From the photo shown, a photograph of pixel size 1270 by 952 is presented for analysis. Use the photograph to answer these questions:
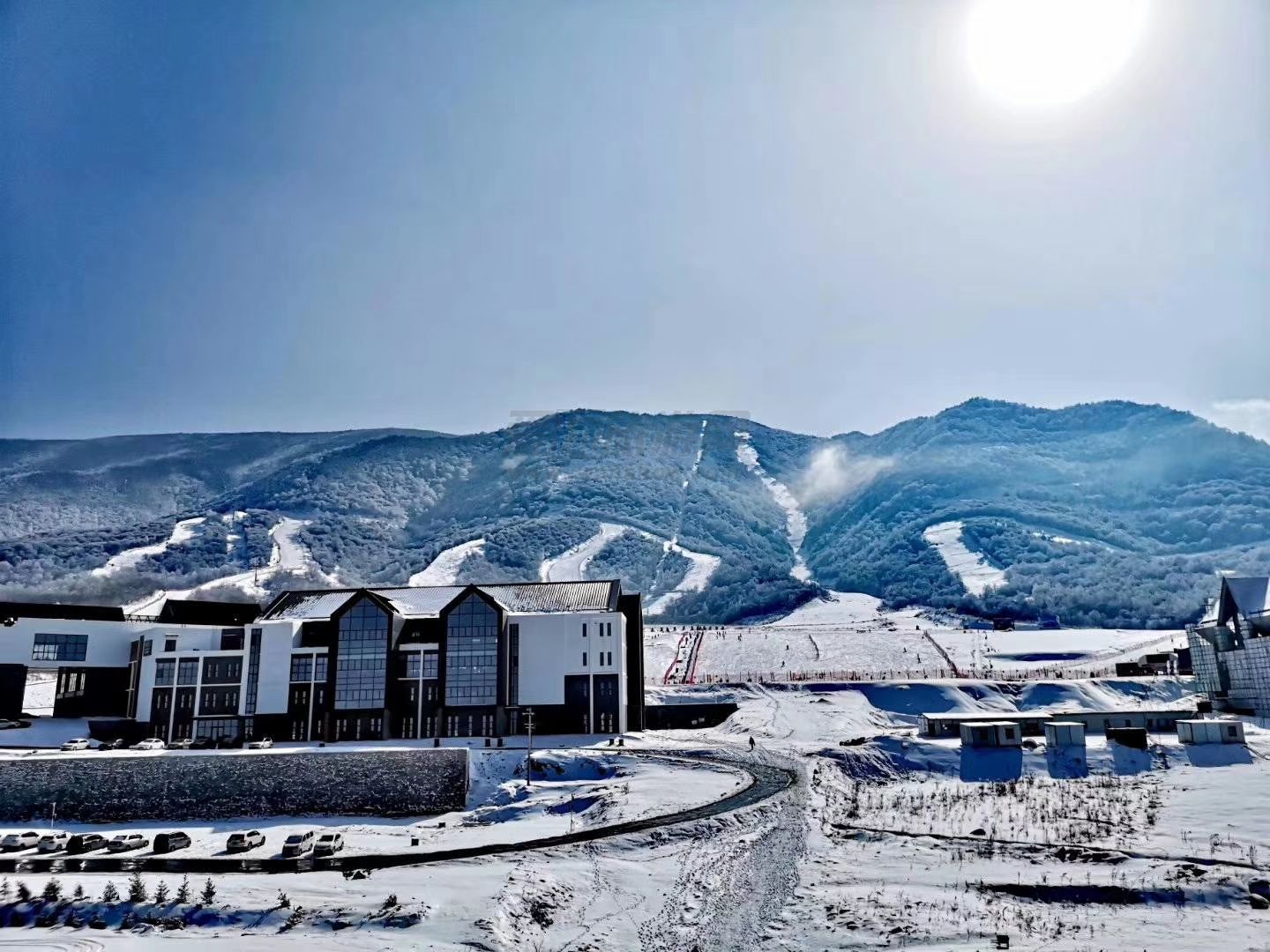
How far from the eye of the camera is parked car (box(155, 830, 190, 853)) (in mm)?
51250

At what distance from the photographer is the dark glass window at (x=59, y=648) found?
84.9m

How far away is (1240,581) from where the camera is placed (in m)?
90.7

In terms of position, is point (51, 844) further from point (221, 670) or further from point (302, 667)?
point (221, 670)

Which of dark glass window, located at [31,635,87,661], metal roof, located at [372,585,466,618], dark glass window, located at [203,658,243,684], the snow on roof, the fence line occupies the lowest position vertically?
the snow on roof

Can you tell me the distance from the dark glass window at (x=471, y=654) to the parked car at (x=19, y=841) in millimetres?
30046

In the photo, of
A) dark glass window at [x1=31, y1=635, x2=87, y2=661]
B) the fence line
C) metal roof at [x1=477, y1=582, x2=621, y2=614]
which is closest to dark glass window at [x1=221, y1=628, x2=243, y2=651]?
dark glass window at [x1=31, y1=635, x2=87, y2=661]

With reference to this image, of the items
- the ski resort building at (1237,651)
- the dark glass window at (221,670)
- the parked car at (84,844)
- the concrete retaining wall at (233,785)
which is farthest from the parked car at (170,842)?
the ski resort building at (1237,651)

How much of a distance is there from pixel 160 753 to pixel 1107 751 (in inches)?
2325

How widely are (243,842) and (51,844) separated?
10.6 meters

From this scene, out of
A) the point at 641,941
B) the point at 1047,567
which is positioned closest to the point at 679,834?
the point at 641,941

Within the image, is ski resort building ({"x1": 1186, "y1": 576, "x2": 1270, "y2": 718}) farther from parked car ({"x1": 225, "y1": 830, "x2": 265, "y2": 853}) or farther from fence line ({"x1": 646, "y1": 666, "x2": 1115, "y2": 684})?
parked car ({"x1": 225, "y1": 830, "x2": 265, "y2": 853})

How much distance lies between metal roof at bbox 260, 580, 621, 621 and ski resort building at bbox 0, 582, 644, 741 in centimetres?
158

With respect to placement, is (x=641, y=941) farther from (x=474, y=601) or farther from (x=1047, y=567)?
(x=1047, y=567)

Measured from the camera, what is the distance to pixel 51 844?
172ft
